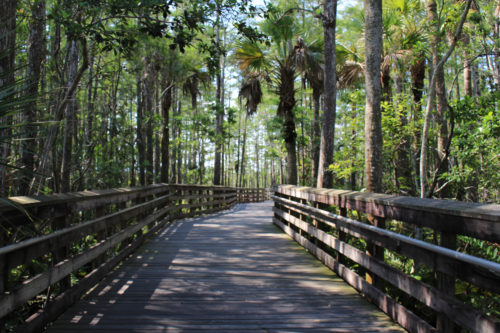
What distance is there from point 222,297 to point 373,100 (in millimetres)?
4405

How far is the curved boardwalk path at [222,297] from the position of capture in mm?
2934

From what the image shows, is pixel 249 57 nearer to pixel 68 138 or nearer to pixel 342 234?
pixel 68 138

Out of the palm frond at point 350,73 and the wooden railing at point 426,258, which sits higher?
the palm frond at point 350,73

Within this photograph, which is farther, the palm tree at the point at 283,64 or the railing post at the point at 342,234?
the palm tree at the point at 283,64

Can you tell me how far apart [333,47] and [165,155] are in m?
8.58

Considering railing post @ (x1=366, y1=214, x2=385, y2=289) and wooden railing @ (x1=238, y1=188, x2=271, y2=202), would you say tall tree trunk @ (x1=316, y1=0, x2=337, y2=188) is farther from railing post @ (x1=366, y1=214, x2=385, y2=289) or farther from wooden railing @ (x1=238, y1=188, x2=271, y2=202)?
wooden railing @ (x1=238, y1=188, x2=271, y2=202)

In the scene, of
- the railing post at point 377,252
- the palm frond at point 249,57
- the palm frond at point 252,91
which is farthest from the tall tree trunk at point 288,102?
the railing post at point 377,252

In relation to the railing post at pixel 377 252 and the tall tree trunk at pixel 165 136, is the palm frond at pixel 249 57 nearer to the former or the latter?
the tall tree trunk at pixel 165 136

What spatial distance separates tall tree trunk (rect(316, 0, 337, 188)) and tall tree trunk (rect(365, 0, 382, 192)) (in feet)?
7.26

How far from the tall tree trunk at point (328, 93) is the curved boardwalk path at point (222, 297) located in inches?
132

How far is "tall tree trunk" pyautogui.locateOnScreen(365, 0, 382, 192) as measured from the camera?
6297mm

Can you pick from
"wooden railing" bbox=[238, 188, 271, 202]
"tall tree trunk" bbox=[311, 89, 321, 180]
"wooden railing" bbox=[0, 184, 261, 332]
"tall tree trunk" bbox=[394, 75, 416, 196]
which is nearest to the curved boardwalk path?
"wooden railing" bbox=[0, 184, 261, 332]

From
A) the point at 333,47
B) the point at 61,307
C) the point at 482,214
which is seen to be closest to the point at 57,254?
the point at 61,307

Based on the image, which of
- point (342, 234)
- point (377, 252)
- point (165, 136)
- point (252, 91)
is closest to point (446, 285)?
point (377, 252)
